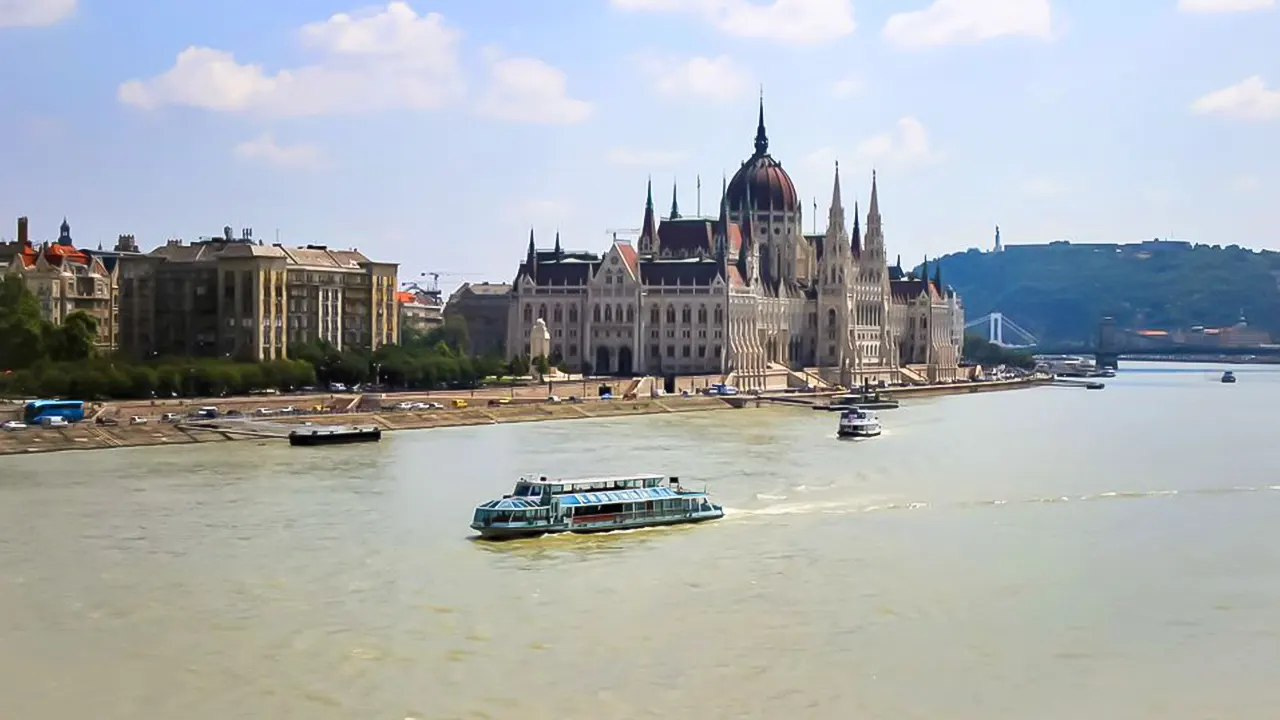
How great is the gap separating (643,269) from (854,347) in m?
21.1

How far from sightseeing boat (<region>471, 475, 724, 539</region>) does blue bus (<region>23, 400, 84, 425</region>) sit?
24497 mm

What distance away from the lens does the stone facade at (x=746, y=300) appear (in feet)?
344

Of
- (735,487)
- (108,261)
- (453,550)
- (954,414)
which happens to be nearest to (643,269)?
(954,414)

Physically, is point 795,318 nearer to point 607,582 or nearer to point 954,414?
point 954,414

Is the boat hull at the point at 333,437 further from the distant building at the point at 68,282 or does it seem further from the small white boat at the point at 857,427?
the distant building at the point at 68,282

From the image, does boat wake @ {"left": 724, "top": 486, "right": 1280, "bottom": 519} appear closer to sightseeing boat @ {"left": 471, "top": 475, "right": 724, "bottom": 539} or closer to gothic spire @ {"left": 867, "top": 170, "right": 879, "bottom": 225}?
sightseeing boat @ {"left": 471, "top": 475, "right": 724, "bottom": 539}

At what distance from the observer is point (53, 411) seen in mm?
57969

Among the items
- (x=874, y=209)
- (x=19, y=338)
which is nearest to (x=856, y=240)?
(x=874, y=209)

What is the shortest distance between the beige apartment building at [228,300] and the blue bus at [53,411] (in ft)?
70.8

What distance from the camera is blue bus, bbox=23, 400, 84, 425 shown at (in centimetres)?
5750

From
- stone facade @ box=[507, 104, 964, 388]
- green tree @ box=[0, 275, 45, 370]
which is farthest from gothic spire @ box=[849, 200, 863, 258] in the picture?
green tree @ box=[0, 275, 45, 370]

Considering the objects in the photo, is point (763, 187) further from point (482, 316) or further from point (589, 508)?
point (589, 508)

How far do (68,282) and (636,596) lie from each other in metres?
56.4

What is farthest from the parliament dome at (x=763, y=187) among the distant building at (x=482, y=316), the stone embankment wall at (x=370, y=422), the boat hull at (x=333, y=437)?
the boat hull at (x=333, y=437)
